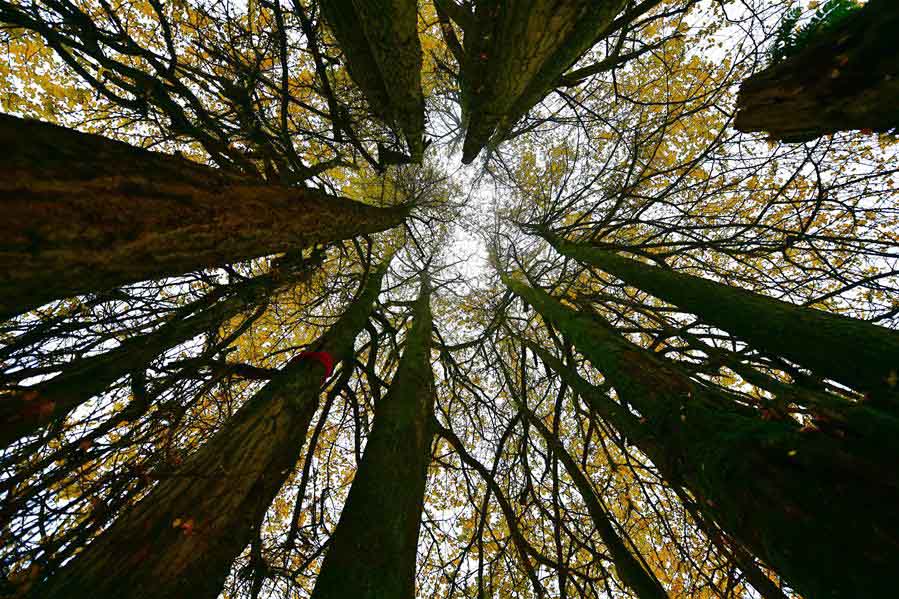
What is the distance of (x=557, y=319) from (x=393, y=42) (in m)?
3.72

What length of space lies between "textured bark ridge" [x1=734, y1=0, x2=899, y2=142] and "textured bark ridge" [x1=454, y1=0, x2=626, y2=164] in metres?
1.53

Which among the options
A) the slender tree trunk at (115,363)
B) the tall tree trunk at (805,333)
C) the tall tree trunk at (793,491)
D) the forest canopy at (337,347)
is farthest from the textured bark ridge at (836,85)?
the slender tree trunk at (115,363)

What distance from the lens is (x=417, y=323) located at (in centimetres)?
514

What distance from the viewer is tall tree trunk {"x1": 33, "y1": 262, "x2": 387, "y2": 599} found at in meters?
1.41

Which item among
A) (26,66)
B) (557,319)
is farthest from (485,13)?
(26,66)

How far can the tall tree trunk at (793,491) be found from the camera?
98cm

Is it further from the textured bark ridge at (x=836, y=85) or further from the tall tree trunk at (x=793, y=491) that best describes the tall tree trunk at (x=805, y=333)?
the textured bark ridge at (x=836, y=85)

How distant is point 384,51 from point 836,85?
392 centimetres

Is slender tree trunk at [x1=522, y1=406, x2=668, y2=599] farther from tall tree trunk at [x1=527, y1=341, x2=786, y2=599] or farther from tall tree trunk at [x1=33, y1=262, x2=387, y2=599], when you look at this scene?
tall tree trunk at [x1=33, y1=262, x2=387, y2=599]

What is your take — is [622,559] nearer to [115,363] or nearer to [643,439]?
[643,439]

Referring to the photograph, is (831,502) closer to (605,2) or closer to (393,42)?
(605,2)

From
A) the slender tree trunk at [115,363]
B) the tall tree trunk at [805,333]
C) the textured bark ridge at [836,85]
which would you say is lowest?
the tall tree trunk at [805,333]

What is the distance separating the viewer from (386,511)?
6.38 ft

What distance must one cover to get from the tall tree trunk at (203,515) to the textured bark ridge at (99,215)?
1159mm
